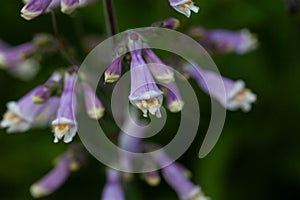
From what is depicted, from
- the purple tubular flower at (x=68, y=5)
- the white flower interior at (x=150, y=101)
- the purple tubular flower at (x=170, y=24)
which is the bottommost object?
the white flower interior at (x=150, y=101)

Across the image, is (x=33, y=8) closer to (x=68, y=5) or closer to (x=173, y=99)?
(x=68, y=5)

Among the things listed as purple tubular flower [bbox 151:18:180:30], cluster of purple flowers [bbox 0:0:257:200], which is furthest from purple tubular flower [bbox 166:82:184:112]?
purple tubular flower [bbox 151:18:180:30]

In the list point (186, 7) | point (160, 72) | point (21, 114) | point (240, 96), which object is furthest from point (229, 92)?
point (21, 114)

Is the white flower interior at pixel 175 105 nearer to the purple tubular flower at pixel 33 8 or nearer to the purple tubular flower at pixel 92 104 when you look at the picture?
the purple tubular flower at pixel 92 104

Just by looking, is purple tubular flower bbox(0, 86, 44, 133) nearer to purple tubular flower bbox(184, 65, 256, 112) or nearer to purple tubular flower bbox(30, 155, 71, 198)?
purple tubular flower bbox(30, 155, 71, 198)

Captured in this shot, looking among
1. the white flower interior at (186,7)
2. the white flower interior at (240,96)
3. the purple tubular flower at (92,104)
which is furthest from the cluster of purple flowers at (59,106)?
the white flower interior at (240,96)

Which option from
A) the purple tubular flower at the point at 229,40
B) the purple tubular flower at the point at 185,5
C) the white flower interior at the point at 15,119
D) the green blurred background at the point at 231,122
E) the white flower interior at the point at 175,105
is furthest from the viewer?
the green blurred background at the point at 231,122
